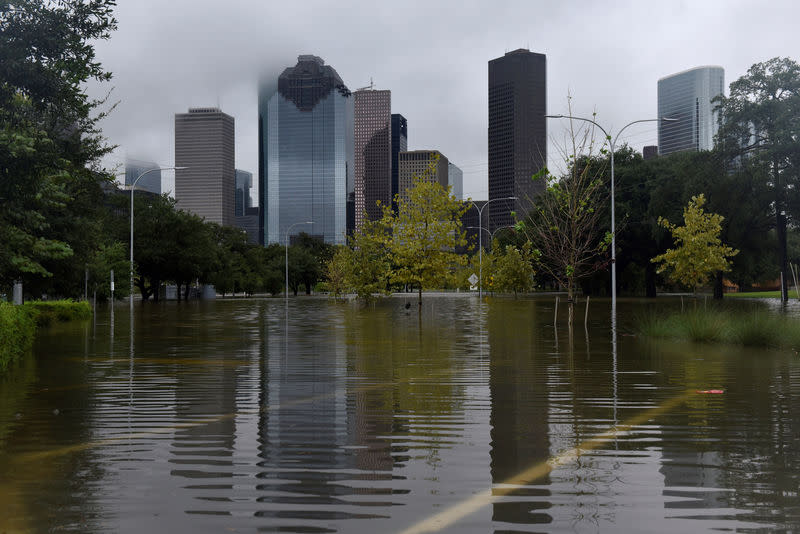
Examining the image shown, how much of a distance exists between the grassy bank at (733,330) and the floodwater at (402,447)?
3.72 m

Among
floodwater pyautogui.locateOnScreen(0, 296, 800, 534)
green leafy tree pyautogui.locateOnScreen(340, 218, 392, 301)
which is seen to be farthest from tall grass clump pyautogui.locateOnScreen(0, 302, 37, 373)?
green leafy tree pyautogui.locateOnScreen(340, 218, 392, 301)

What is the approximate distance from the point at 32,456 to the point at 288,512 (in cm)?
301

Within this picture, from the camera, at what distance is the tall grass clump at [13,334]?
12.9 metres

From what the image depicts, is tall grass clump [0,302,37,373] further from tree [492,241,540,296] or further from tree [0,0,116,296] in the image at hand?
tree [492,241,540,296]

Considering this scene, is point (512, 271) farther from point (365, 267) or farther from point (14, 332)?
point (14, 332)

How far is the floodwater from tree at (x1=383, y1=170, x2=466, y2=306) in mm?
21163

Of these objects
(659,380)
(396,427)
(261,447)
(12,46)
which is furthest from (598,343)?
(12,46)

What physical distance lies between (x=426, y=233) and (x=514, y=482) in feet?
96.7

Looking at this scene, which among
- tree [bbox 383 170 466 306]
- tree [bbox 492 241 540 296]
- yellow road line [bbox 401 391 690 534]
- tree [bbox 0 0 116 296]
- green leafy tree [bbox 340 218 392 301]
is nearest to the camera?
yellow road line [bbox 401 391 690 534]

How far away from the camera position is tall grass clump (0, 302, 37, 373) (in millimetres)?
12930

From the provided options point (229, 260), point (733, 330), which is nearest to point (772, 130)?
point (733, 330)

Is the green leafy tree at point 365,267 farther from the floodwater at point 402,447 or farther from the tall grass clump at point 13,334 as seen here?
the floodwater at point 402,447

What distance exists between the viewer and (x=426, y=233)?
3450cm

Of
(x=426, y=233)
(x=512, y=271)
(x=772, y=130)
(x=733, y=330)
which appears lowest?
(x=733, y=330)
